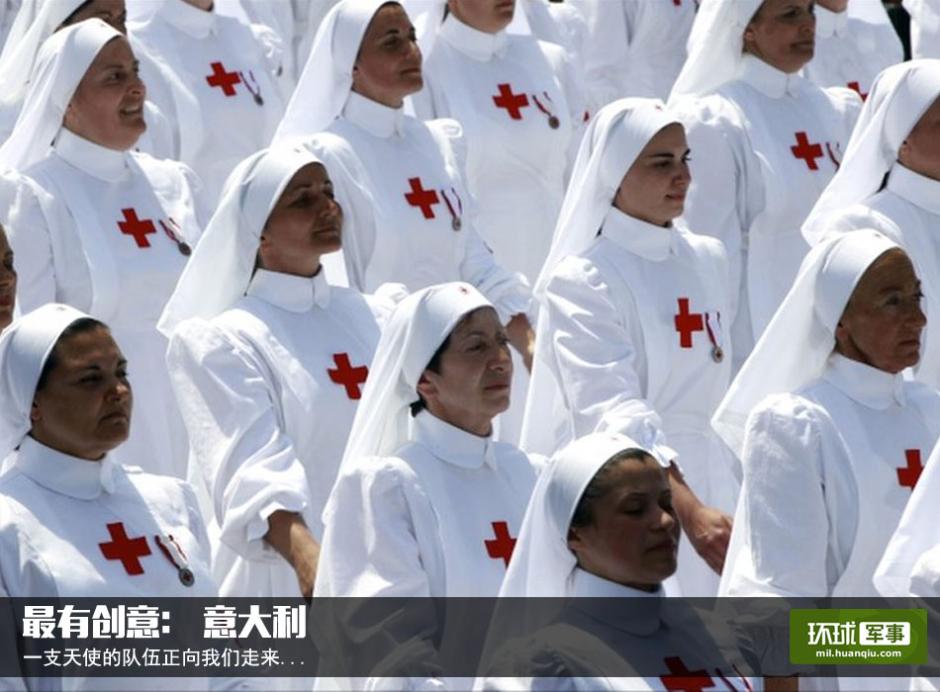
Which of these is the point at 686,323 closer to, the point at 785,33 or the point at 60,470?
the point at 785,33

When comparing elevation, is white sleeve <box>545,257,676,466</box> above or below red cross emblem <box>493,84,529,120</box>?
below

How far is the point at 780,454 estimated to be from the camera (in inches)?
395

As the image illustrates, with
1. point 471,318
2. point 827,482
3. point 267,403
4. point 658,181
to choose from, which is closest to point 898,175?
point 658,181

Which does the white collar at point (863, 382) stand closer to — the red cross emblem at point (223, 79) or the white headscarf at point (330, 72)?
the white headscarf at point (330, 72)

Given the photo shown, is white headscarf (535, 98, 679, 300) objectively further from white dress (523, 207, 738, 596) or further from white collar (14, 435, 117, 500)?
white collar (14, 435, 117, 500)

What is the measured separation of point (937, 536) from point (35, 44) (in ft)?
16.7

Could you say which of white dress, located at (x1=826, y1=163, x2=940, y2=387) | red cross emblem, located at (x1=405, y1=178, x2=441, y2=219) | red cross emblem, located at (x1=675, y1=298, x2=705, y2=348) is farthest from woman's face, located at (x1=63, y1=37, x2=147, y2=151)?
white dress, located at (x1=826, y1=163, x2=940, y2=387)

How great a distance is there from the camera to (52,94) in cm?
1259

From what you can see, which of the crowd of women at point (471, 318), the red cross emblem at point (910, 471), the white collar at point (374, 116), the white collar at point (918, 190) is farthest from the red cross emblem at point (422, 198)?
the red cross emblem at point (910, 471)

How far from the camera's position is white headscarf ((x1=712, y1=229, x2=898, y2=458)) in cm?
1048

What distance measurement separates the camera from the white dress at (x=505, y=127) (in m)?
14.3

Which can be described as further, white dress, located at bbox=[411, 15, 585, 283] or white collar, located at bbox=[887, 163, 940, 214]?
white dress, located at bbox=[411, 15, 585, 283]

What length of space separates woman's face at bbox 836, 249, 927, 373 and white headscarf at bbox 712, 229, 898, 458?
36 mm

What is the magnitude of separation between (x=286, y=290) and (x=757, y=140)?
8.81ft
